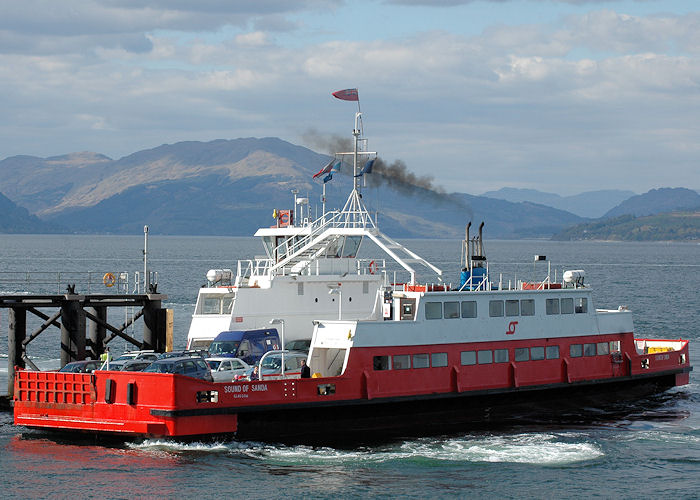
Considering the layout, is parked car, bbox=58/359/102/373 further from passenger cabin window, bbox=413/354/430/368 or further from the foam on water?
passenger cabin window, bbox=413/354/430/368

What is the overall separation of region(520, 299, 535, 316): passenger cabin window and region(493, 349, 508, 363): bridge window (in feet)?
5.82

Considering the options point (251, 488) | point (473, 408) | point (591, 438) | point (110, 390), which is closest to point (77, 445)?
point (110, 390)

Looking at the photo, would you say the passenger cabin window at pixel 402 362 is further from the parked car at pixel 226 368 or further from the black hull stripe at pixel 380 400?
the parked car at pixel 226 368

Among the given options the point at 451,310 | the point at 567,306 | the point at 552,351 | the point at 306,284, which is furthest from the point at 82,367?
the point at 567,306

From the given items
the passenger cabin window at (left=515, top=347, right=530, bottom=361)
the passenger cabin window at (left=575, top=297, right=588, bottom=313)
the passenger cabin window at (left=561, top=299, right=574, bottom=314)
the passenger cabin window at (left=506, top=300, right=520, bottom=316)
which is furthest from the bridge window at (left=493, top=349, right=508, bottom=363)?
the passenger cabin window at (left=575, top=297, right=588, bottom=313)

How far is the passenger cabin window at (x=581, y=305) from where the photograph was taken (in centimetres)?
4028

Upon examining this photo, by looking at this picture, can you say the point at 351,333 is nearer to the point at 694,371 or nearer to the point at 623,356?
the point at 623,356

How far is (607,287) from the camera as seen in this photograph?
11031 cm

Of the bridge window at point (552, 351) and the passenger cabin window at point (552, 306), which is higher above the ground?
the passenger cabin window at point (552, 306)

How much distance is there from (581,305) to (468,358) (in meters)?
6.68

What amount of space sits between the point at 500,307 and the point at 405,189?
11144mm

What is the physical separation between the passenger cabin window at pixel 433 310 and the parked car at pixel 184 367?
8160 millimetres

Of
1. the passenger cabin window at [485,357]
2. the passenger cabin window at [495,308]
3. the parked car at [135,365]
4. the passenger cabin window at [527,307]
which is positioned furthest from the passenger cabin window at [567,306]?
the parked car at [135,365]

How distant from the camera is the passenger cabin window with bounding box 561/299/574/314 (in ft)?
130
